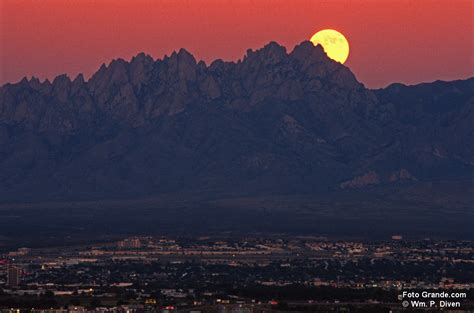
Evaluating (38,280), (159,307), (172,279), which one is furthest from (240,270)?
(159,307)

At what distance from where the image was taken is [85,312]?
125 metres

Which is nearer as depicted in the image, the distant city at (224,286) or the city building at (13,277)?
the distant city at (224,286)

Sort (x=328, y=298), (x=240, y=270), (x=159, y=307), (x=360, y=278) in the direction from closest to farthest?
(x=159, y=307)
(x=328, y=298)
(x=360, y=278)
(x=240, y=270)

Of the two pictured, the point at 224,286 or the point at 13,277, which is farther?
the point at 13,277

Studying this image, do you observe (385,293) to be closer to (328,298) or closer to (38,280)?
(328,298)

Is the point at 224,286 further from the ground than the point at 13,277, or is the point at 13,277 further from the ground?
the point at 13,277

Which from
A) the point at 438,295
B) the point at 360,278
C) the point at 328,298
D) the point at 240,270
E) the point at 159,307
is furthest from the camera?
the point at 240,270

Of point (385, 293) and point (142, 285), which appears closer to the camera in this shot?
point (385, 293)

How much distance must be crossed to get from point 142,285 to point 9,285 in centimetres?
1113

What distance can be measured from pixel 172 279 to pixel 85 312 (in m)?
56.6

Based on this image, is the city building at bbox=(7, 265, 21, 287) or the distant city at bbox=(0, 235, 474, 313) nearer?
the distant city at bbox=(0, 235, 474, 313)

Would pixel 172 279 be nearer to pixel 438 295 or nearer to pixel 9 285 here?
pixel 9 285

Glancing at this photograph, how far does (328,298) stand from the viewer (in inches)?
5753

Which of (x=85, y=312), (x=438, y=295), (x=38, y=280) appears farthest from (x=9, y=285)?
(x=438, y=295)
